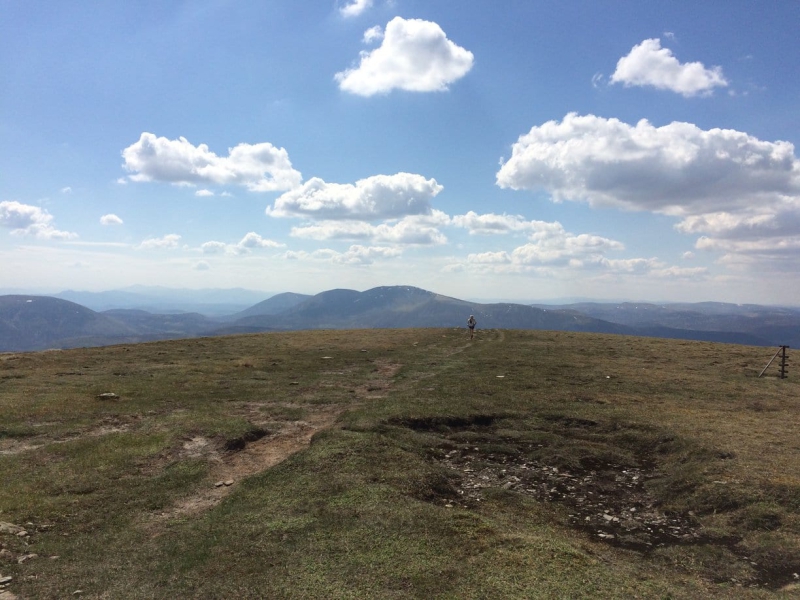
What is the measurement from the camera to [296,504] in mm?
16609

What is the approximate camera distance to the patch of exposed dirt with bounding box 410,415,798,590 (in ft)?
48.6

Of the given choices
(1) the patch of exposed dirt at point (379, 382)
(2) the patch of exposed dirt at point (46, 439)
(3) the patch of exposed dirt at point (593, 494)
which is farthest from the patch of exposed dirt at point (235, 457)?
(3) the patch of exposed dirt at point (593, 494)

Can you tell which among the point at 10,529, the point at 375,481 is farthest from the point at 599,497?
the point at 10,529

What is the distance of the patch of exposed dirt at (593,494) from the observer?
1483 cm

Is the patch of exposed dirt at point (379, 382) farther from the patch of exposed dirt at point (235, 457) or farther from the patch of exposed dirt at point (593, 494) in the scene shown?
the patch of exposed dirt at point (593, 494)

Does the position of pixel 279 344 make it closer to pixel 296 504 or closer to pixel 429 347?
pixel 429 347

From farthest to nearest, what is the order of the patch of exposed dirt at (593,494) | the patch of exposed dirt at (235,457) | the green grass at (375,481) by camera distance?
1. the patch of exposed dirt at (235,457)
2. the patch of exposed dirt at (593,494)
3. the green grass at (375,481)

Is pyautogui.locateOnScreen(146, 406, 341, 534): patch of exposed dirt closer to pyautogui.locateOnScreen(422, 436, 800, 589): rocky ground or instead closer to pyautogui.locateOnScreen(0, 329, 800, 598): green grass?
pyautogui.locateOnScreen(0, 329, 800, 598): green grass

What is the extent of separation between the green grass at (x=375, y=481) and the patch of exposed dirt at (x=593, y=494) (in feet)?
0.73

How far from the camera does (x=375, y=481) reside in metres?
18.5

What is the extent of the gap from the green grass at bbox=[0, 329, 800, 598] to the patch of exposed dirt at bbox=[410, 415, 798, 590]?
22 cm

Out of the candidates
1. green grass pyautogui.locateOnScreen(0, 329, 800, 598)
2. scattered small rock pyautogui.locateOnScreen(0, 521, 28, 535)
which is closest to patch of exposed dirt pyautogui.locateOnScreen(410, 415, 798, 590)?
green grass pyautogui.locateOnScreen(0, 329, 800, 598)

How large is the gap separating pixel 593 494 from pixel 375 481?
9889 millimetres

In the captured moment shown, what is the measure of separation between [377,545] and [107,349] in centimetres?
5726
